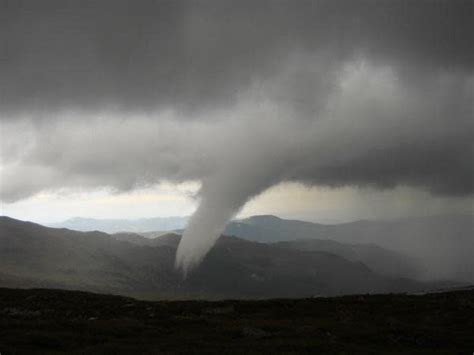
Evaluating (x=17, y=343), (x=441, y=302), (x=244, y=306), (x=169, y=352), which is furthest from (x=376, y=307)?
(x=17, y=343)

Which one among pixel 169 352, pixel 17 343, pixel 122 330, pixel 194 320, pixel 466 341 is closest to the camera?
pixel 169 352

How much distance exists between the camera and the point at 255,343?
85.1 feet

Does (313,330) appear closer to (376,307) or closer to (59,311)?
(376,307)

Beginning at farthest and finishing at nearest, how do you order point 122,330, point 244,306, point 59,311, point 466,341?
1. point 244,306
2. point 59,311
3. point 122,330
4. point 466,341

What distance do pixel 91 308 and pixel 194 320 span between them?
49.8ft

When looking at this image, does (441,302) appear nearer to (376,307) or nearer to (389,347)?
(376,307)

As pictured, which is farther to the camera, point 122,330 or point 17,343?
point 122,330

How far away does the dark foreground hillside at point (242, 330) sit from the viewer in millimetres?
24922

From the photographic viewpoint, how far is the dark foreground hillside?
981 inches

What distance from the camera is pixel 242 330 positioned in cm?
3055

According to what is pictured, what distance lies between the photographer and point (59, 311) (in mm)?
44031

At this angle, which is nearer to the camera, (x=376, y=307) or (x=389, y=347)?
(x=389, y=347)

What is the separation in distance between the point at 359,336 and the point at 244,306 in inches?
890

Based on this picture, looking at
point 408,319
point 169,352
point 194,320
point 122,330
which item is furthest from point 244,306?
point 169,352
